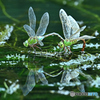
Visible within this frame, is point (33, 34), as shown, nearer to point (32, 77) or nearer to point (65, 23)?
point (65, 23)

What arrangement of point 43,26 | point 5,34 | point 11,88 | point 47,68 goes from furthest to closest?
point 5,34
point 43,26
point 47,68
point 11,88

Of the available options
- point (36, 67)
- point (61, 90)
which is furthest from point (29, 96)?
point (36, 67)

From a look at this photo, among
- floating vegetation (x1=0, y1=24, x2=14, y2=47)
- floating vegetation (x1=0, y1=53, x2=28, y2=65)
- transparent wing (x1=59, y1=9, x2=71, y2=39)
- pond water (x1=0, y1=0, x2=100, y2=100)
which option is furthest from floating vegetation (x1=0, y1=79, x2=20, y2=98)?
floating vegetation (x1=0, y1=24, x2=14, y2=47)

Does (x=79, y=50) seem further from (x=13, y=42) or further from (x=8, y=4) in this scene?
(x=8, y=4)

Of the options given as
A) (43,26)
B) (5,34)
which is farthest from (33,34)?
(5,34)

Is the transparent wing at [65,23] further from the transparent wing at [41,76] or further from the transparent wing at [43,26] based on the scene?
the transparent wing at [41,76]

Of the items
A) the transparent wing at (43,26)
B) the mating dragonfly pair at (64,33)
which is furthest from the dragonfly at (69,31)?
the transparent wing at (43,26)

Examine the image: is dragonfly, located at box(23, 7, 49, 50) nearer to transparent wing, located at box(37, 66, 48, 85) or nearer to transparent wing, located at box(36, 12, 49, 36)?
transparent wing, located at box(36, 12, 49, 36)
